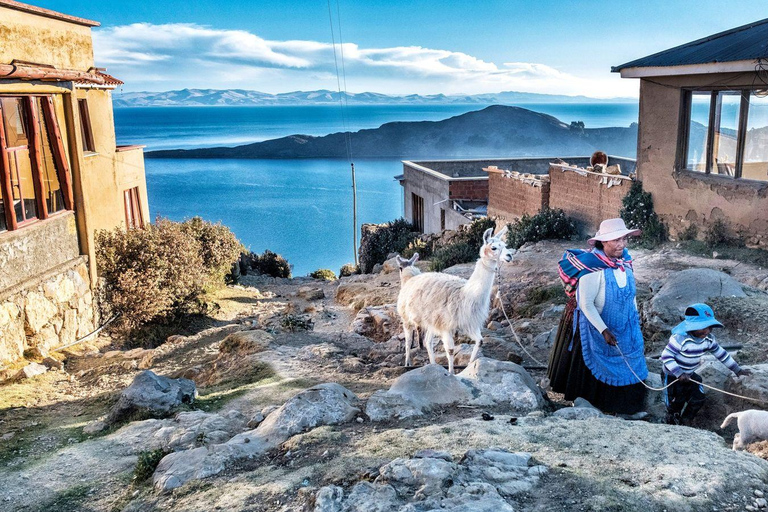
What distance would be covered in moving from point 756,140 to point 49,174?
13.1 metres

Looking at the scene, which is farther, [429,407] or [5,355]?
[5,355]

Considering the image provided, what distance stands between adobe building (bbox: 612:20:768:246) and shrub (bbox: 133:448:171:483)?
1096cm

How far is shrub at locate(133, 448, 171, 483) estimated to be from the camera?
544 cm

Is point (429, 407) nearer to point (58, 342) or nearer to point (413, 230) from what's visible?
point (58, 342)

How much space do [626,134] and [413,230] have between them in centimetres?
10142

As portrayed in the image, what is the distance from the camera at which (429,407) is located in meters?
6.11

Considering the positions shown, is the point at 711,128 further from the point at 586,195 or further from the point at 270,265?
the point at 270,265

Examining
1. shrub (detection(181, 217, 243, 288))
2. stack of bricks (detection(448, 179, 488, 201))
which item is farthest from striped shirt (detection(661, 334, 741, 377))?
stack of bricks (detection(448, 179, 488, 201))

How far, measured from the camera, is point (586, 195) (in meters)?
16.3

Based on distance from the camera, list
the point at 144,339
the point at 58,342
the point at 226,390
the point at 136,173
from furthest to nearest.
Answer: the point at 136,173, the point at 144,339, the point at 58,342, the point at 226,390

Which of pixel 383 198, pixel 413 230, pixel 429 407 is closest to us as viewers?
pixel 429 407

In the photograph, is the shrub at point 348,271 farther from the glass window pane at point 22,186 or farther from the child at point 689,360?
the child at point 689,360

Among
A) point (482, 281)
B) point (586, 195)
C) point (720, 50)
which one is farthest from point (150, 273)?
point (720, 50)

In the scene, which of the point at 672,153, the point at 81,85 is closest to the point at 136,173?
the point at 81,85
